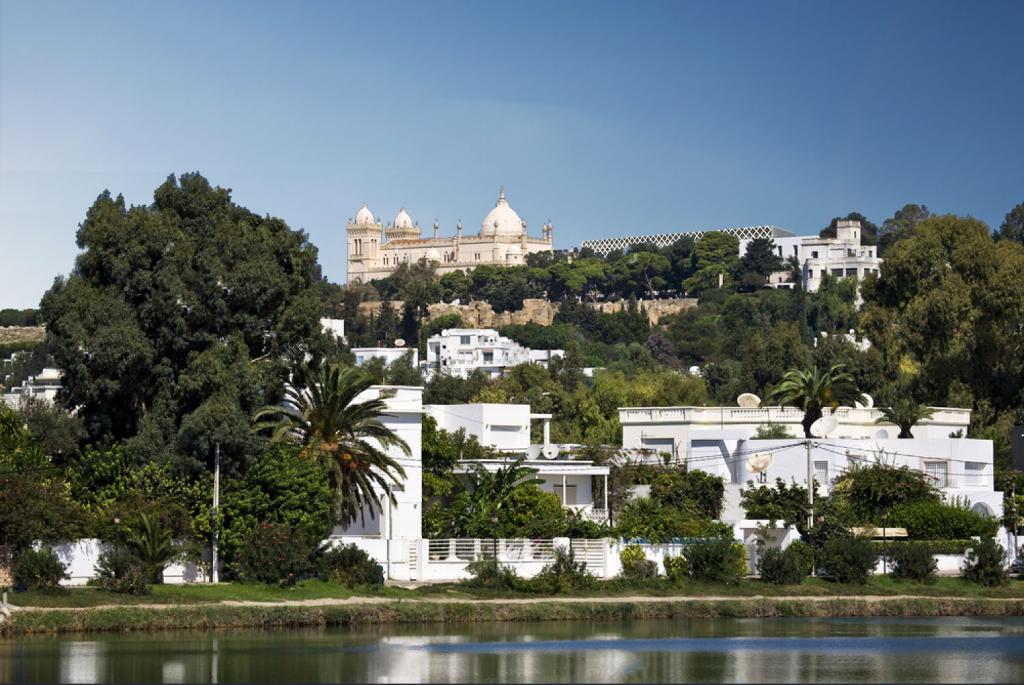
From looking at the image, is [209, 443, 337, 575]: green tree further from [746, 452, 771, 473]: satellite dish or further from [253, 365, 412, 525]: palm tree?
[746, 452, 771, 473]: satellite dish

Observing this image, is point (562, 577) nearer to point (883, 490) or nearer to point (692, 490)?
point (883, 490)

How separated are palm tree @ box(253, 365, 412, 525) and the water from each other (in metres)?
6.58

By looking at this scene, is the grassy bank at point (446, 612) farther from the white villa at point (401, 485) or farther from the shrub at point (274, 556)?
the white villa at point (401, 485)

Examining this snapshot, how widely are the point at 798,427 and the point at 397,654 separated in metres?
34.6

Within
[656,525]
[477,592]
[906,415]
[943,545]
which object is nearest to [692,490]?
[906,415]

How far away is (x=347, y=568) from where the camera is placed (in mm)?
46125

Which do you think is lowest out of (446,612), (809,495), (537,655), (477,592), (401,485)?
(537,655)

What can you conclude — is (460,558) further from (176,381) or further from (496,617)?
(176,381)

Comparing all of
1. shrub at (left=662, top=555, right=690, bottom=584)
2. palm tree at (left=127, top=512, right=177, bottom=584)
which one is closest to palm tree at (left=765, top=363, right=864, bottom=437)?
shrub at (left=662, top=555, right=690, bottom=584)

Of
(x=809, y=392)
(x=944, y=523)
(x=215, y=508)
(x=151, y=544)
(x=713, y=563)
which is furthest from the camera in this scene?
(x=809, y=392)

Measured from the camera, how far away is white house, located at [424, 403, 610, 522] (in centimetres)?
6122

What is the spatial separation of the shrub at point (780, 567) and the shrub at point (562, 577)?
5.02 meters

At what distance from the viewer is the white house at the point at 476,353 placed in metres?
163

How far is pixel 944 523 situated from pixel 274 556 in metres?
20.6
